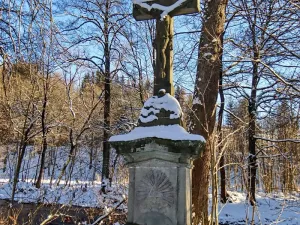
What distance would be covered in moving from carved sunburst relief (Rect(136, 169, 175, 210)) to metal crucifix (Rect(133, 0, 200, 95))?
1.00 m

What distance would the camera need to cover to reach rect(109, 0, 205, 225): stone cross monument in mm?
3426

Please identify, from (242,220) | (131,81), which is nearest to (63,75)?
(131,81)

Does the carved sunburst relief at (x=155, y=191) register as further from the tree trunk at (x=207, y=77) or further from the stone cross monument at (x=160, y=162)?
the tree trunk at (x=207, y=77)

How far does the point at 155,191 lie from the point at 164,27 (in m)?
1.97

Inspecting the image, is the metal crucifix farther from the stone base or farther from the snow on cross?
the stone base

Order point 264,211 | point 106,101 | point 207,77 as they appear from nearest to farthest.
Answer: point 207,77, point 264,211, point 106,101

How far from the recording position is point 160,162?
3543 mm

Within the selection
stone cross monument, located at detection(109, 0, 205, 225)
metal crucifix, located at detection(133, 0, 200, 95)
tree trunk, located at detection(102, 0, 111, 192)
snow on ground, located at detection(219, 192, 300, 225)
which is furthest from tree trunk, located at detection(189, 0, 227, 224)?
tree trunk, located at detection(102, 0, 111, 192)

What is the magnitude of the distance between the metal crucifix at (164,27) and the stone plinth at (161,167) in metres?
0.47

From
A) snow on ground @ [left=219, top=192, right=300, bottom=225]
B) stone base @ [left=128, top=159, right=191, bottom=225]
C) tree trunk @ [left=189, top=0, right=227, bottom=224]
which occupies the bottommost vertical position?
snow on ground @ [left=219, top=192, right=300, bottom=225]

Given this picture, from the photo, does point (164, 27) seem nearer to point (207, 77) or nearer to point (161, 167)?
point (161, 167)

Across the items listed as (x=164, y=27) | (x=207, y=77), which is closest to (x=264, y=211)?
(x=207, y=77)

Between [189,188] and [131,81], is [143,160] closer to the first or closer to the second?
[189,188]

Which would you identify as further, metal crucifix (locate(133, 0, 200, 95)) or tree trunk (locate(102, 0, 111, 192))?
tree trunk (locate(102, 0, 111, 192))
